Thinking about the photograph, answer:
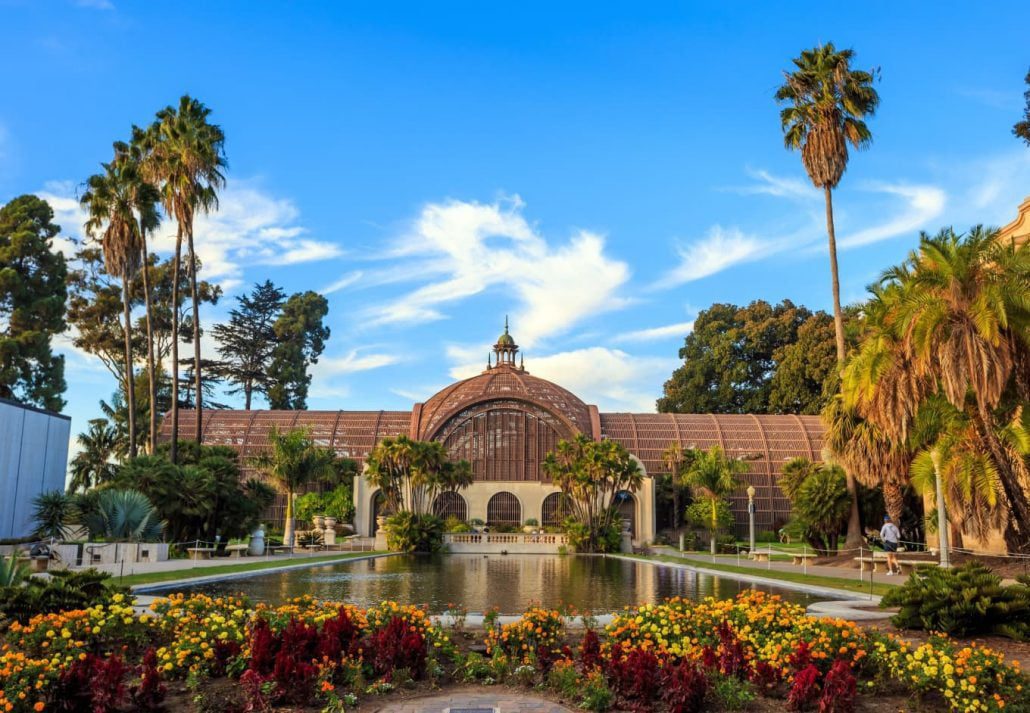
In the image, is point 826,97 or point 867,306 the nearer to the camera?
point 867,306

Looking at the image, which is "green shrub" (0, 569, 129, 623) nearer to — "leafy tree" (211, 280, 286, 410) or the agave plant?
the agave plant

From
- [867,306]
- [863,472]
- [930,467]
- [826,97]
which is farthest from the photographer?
[826,97]

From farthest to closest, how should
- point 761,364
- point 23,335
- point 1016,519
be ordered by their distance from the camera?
point 761,364 < point 23,335 < point 1016,519

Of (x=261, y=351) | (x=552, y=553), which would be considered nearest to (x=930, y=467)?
(x=552, y=553)

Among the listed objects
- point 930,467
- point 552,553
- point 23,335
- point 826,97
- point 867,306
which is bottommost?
point 552,553

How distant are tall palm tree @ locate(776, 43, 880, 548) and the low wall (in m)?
17.3

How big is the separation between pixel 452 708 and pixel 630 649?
85.4 inches

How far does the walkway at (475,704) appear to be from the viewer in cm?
781

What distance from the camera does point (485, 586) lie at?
2222 centimetres

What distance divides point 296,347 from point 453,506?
36.5 m

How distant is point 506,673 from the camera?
917cm

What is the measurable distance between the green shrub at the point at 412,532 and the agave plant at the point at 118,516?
1425 cm

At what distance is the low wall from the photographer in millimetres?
45844

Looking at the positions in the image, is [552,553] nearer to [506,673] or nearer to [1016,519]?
[1016,519]
